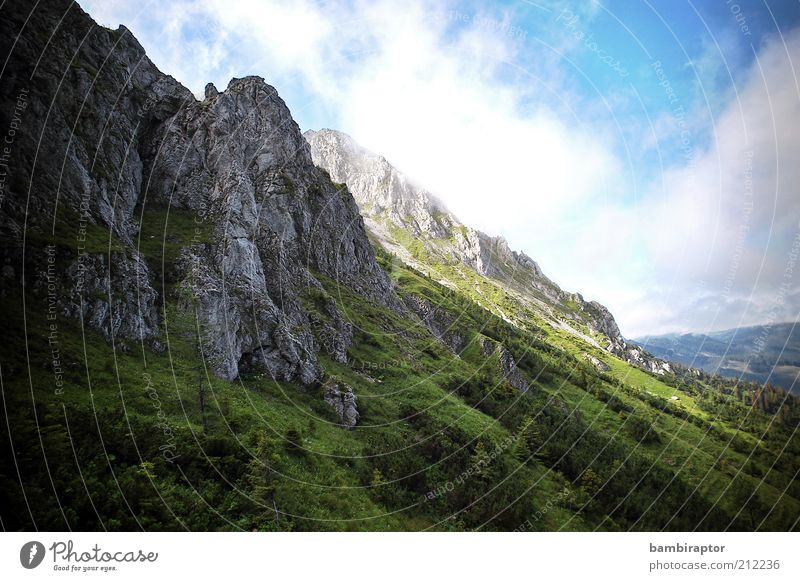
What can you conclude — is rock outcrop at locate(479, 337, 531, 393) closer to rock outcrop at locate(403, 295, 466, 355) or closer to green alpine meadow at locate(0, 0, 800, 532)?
rock outcrop at locate(403, 295, 466, 355)

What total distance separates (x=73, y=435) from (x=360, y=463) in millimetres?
12937

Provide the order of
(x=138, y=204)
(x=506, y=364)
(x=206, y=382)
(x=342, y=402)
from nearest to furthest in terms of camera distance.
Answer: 1. (x=206, y=382)
2. (x=342, y=402)
3. (x=138, y=204)
4. (x=506, y=364)

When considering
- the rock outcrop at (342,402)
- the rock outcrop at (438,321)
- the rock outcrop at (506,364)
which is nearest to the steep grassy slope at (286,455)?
the rock outcrop at (342,402)

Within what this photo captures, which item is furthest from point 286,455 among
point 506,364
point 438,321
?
point 438,321

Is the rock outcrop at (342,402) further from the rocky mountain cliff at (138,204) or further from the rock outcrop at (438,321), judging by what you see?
the rock outcrop at (438,321)

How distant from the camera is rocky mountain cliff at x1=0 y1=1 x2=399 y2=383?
59.9 feet

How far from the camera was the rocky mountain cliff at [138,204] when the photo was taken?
1827 cm

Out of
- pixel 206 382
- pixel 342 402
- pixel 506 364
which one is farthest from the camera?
pixel 506 364

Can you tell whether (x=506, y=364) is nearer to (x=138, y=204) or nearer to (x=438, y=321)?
(x=438, y=321)

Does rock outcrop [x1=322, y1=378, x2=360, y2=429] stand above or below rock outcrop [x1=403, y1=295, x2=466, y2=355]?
below

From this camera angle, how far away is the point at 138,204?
32438 mm

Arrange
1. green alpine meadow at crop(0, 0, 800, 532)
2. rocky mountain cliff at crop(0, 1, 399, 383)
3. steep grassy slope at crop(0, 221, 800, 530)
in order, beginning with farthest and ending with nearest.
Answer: rocky mountain cliff at crop(0, 1, 399, 383) → green alpine meadow at crop(0, 0, 800, 532) → steep grassy slope at crop(0, 221, 800, 530)

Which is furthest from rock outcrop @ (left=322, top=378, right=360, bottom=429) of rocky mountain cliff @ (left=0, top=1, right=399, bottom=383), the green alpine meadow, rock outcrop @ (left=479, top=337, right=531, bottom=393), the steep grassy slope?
rock outcrop @ (left=479, top=337, right=531, bottom=393)
